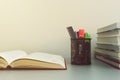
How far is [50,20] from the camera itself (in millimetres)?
1162

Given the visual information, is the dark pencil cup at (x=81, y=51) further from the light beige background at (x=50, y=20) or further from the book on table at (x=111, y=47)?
the light beige background at (x=50, y=20)

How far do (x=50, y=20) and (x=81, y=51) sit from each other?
→ 1.25ft

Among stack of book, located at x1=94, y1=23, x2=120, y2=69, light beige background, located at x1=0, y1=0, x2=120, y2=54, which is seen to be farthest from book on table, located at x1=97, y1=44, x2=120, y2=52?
light beige background, located at x1=0, y1=0, x2=120, y2=54

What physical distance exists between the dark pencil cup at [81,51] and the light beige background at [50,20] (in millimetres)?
311

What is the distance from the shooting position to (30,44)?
1.17 meters

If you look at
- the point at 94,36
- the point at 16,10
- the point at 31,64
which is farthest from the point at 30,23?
the point at 31,64

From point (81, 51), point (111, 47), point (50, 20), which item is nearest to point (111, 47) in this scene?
point (111, 47)

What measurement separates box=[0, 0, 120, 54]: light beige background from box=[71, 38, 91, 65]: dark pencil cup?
12.2 inches

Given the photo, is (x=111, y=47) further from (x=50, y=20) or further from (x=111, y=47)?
(x=50, y=20)

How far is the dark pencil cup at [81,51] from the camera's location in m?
0.85

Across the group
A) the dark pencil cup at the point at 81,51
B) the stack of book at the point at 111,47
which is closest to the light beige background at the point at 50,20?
the stack of book at the point at 111,47

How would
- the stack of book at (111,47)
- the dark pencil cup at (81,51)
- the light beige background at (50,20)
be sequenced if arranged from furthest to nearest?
the light beige background at (50,20)
the dark pencil cup at (81,51)
the stack of book at (111,47)

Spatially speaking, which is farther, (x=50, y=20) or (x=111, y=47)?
(x=50, y=20)

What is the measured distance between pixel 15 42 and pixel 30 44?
0.29 feet
